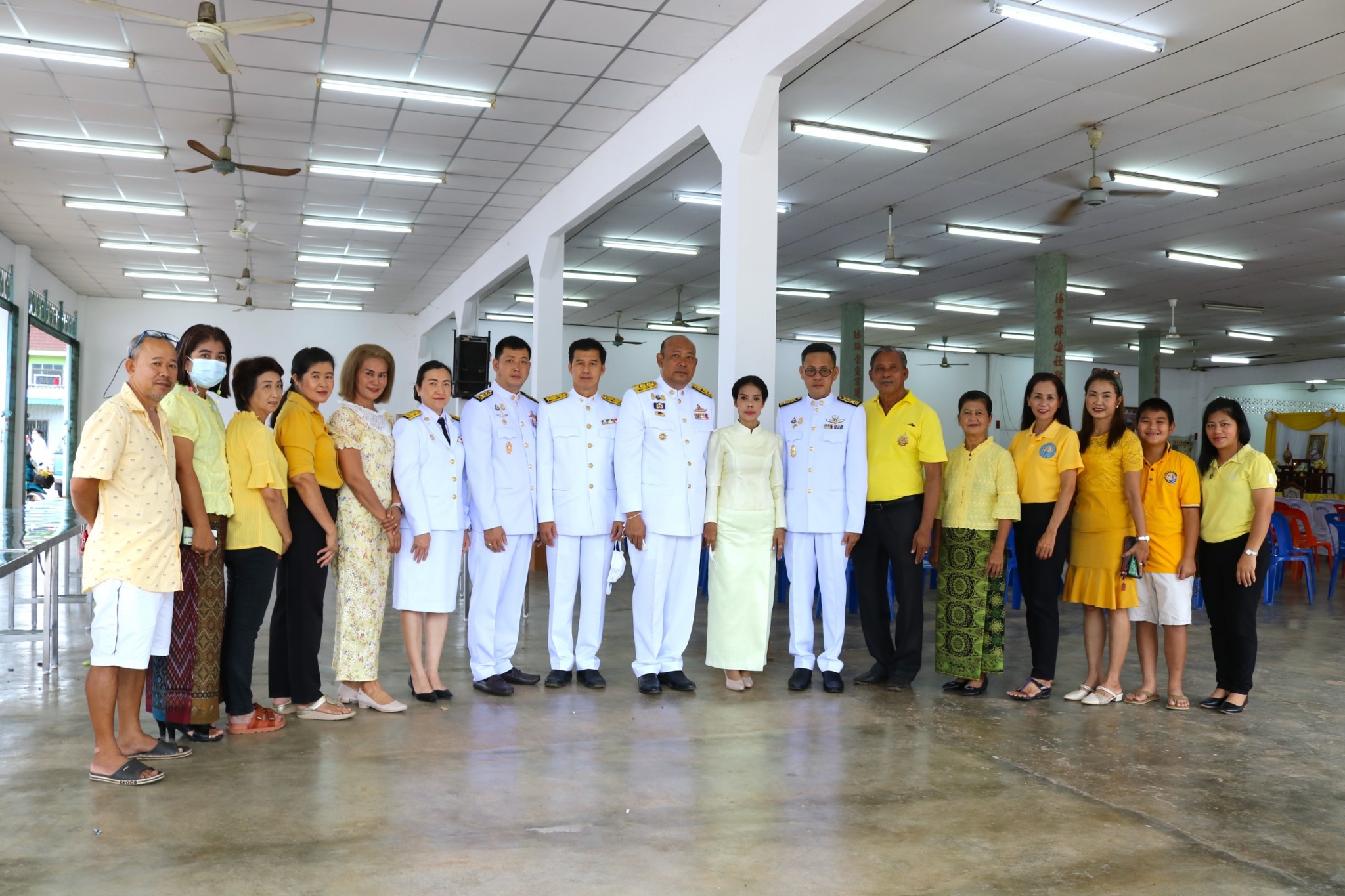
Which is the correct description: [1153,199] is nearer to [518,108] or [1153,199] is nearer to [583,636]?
[518,108]

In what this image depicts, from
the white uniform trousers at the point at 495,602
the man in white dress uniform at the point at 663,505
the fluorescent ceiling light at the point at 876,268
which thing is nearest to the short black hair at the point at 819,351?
the man in white dress uniform at the point at 663,505

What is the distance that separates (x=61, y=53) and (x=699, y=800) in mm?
6240

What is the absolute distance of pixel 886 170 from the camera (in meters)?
8.42

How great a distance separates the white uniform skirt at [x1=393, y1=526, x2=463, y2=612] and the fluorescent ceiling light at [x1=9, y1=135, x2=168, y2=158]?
607cm

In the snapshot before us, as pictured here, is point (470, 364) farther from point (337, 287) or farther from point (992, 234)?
point (337, 287)

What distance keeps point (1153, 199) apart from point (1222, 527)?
593 centimetres

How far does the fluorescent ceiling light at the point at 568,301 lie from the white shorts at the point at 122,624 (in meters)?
11.9

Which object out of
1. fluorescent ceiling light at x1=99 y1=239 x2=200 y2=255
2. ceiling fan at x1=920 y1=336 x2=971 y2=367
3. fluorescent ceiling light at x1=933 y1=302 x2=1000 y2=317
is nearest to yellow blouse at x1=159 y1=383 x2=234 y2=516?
fluorescent ceiling light at x1=99 y1=239 x2=200 y2=255

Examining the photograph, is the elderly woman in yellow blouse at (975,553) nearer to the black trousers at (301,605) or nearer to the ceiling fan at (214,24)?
the black trousers at (301,605)

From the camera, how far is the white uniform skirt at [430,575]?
399cm

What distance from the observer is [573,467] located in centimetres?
441

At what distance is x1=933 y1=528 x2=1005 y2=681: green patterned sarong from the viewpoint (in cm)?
434

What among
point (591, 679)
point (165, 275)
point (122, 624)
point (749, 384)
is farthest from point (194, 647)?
point (165, 275)

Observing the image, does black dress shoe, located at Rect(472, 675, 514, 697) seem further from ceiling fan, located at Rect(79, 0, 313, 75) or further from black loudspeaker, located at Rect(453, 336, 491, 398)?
black loudspeaker, located at Rect(453, 336, 491, 398)
